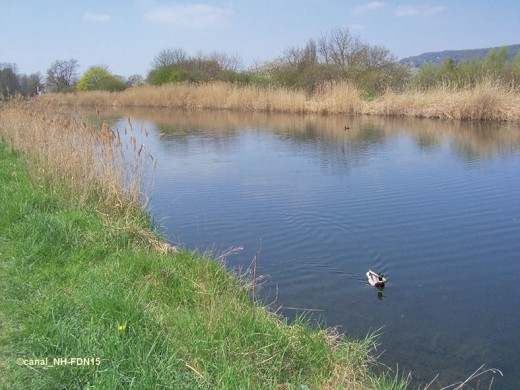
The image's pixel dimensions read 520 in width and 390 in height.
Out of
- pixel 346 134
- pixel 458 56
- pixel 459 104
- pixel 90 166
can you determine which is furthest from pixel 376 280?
pixel 458 56

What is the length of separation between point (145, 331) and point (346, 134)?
539 inches

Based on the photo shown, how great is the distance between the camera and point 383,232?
20.9 ft

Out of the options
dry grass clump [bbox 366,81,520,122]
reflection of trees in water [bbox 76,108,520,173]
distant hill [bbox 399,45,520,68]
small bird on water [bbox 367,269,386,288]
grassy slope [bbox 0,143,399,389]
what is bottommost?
small bird on water [bbox 367,269,386,288]

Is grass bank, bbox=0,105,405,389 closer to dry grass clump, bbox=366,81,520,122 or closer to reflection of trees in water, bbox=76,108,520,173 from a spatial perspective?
reflection of trees in water, bbox=76,108,520,173

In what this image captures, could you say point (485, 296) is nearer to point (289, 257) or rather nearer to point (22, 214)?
point (289, 257)

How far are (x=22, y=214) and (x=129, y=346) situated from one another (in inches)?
129

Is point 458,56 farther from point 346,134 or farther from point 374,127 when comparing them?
point 346,134

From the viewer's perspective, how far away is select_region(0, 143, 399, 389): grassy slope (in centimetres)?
272

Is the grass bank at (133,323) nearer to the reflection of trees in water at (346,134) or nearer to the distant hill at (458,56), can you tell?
the reflection of trees in water at (346,134)

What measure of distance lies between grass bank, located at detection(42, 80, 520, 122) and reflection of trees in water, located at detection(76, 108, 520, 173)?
2.92 feet

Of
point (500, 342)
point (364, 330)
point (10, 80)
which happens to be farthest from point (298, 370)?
point (10, 80)

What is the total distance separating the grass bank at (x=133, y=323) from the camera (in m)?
2.74

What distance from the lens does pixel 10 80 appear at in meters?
16.8

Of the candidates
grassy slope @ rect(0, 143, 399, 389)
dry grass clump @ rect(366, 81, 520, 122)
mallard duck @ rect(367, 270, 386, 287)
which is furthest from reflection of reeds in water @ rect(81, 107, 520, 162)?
grassy slope @ rect(0, 143, 399, 389)
